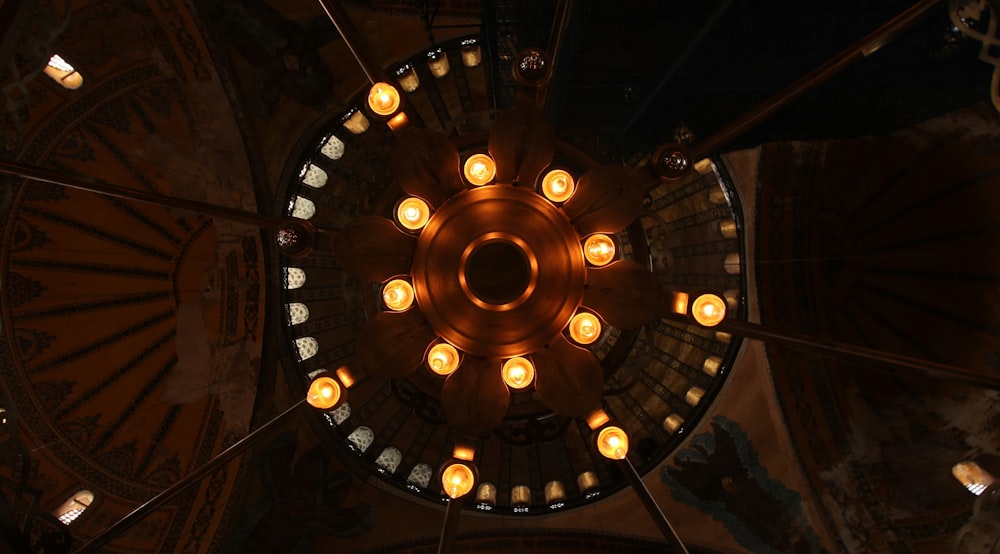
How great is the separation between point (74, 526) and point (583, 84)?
703 centimetres

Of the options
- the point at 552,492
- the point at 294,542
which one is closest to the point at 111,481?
the point at 294,542

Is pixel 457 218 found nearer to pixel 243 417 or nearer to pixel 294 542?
pixel 243 417

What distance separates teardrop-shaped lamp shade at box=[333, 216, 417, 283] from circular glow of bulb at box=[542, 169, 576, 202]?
93 centimetres

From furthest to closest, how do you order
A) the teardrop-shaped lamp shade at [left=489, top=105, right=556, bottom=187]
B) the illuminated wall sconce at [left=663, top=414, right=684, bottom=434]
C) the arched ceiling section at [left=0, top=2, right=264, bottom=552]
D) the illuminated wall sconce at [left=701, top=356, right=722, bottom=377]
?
the illuminated wall sconce at [left=663, top=414, right=684, bottom=434]
the illuminated wall sconce at [left=701, top=356, right=722, bottom=377]
the arched ceiling section at [left=0, top=2, right=264, bottom=552]
the teardrop-shaped lamp shade at [left=489, top=105, right=556, bottom=187]

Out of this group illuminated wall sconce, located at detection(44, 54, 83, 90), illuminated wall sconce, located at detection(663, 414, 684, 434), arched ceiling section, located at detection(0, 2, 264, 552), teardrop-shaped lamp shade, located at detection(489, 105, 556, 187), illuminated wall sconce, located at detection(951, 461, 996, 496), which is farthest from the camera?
illuminated wall sconce, located at detection(663, 414, 684, 434)

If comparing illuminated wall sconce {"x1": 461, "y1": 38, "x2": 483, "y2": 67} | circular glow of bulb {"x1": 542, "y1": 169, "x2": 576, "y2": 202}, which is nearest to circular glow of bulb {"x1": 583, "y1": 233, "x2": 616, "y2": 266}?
circular glow of bulb {"x1": 542, "y1": 169, "x2": 576, "y2": 202}

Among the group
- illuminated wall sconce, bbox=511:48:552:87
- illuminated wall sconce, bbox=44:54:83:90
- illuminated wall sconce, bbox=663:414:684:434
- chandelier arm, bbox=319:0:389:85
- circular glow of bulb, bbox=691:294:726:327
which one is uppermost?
illuminated wall sconce, bbox=44:54:83:90

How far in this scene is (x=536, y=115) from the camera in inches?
138

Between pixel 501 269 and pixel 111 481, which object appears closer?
pixel 501 269

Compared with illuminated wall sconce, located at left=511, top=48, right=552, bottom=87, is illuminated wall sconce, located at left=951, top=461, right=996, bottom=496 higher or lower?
lower

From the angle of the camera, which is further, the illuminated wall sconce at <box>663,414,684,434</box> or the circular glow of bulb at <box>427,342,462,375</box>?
the illuminated wall sconce at <box>663,414,684,434</box>

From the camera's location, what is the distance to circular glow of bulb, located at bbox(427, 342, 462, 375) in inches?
149

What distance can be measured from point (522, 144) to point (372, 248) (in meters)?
1.08

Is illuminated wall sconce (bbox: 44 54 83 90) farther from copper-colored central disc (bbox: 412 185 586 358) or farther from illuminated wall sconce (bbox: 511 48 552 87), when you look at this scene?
illuminated wall sconce (bbox: 511 48 552 87)
